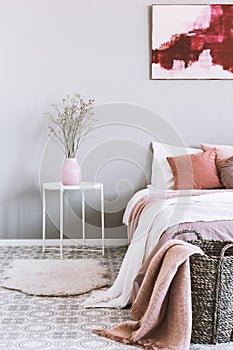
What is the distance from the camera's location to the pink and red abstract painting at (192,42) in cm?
505

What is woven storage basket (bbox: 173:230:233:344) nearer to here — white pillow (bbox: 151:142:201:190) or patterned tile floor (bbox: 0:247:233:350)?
patterned tile floor (bbox: 0:247:233:350)

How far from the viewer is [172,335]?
2.79 metres

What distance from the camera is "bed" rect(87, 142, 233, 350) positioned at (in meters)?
3.23

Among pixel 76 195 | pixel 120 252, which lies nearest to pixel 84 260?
pixel 120 252

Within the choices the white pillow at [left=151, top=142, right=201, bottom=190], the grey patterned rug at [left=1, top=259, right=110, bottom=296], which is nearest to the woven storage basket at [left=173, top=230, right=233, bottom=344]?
the grey patterned rug at [left=1, top=259, right=110, bottom=296]

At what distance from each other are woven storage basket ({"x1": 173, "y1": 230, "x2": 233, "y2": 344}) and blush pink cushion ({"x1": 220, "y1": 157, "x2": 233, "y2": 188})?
5.53ft

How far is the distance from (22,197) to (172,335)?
8.77 feet

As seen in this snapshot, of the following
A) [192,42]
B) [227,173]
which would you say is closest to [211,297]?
[227,173]

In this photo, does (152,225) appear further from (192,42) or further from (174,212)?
(192,42)

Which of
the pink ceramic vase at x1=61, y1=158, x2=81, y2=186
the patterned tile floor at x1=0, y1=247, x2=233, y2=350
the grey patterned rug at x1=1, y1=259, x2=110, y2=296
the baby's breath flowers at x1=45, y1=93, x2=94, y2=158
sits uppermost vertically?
the baby's breath flowers at x1=45, y1=93, x2=94, y2=158

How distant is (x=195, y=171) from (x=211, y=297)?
1.94 meters

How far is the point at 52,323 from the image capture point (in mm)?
3188

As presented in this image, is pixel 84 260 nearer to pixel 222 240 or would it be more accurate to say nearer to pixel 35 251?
pixel 35 251

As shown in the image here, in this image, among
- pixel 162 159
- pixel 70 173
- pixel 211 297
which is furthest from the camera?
pixel 162 159
